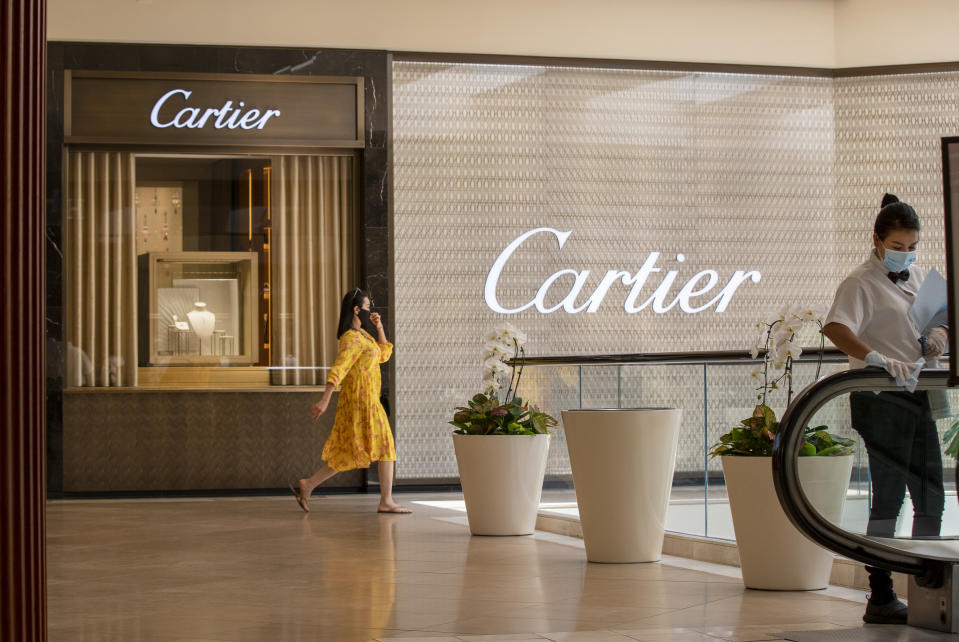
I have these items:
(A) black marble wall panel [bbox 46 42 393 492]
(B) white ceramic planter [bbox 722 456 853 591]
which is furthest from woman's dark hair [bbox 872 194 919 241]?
(A) black marble wall panel [bbox 46 42 393 492]

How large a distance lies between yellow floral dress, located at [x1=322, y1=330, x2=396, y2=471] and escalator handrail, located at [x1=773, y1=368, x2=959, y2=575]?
5012 millimetres

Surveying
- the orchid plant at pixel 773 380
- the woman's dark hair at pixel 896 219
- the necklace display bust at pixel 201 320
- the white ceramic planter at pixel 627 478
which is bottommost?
the white ceramic planter at pixel 627 478

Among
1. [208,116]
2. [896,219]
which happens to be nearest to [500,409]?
[896,219]

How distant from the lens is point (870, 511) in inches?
162

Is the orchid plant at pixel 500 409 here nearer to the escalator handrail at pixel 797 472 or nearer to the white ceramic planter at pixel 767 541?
the white ceramic planter at pixel 767 541

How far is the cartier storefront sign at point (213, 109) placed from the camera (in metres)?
10.2

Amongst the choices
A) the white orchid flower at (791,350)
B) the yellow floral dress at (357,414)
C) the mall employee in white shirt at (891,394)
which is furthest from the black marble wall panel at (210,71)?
the mall employee in white shirt at (891,394)

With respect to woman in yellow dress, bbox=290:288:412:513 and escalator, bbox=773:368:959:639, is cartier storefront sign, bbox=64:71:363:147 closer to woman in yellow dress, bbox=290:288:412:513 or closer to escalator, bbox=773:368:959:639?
woman in yellow dress, bbox=290:288:412:513

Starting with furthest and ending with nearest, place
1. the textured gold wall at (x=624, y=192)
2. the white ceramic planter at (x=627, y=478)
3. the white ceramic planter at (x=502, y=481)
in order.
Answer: the textured gold wall at (x=624, y=192), the white ceramic planter at (x=502, y=481), the white ceramic planter at (x=627, y=478)

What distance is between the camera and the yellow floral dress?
872 cm

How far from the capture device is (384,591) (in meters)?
5.23

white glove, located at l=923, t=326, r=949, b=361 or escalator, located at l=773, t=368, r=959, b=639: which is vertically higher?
white glove, located at l=923, t=326, r=949, b=361

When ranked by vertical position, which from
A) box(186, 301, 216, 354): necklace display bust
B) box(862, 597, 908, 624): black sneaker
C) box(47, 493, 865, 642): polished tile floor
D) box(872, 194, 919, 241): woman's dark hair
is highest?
box(872, 194, 919, 241): woman's dark hair

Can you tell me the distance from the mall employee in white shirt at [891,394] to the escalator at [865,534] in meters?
0.05
